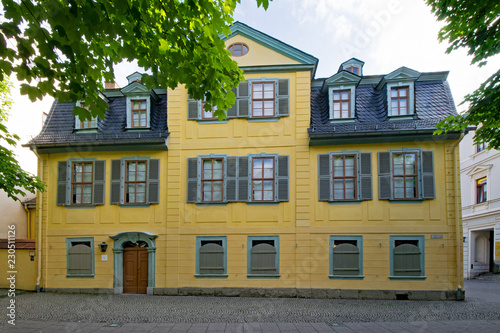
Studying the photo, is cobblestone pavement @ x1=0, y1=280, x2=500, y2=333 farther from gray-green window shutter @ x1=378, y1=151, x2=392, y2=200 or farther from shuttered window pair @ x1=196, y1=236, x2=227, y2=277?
gray-green window shutter @ x1=378, y1=151, x2=392, y2=200

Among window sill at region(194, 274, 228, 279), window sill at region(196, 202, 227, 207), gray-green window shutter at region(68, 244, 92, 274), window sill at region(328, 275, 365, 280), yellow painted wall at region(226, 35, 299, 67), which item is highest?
yellow painted wall at region(226, 35, 299, 67)

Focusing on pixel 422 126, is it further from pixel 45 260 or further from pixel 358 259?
pixel 45 260

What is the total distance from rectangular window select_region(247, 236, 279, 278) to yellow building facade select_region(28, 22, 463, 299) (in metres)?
0.04

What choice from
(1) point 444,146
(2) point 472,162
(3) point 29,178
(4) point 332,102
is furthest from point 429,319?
(2) point 472,162

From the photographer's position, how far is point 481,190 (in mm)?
24500

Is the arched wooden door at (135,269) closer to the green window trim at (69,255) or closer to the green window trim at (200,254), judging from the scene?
the green window trim at (69,255)

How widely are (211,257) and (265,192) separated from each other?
3258 millimetres

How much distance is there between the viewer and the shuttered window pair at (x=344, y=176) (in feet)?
44.1

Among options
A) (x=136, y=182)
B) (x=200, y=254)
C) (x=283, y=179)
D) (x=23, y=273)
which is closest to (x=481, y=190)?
(x=283, y=179)

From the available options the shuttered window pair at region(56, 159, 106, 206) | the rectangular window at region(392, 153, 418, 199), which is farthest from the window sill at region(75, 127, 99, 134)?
the rectangular window at region(392, 153, 418, 199)

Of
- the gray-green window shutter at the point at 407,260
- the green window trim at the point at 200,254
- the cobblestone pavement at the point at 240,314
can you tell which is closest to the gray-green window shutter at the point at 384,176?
the gray-green window shutter at the point at 407,260

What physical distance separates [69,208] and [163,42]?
11.3m

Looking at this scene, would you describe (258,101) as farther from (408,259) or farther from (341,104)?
(408,259)

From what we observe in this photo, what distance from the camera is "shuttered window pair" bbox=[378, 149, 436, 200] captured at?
43.3ft
